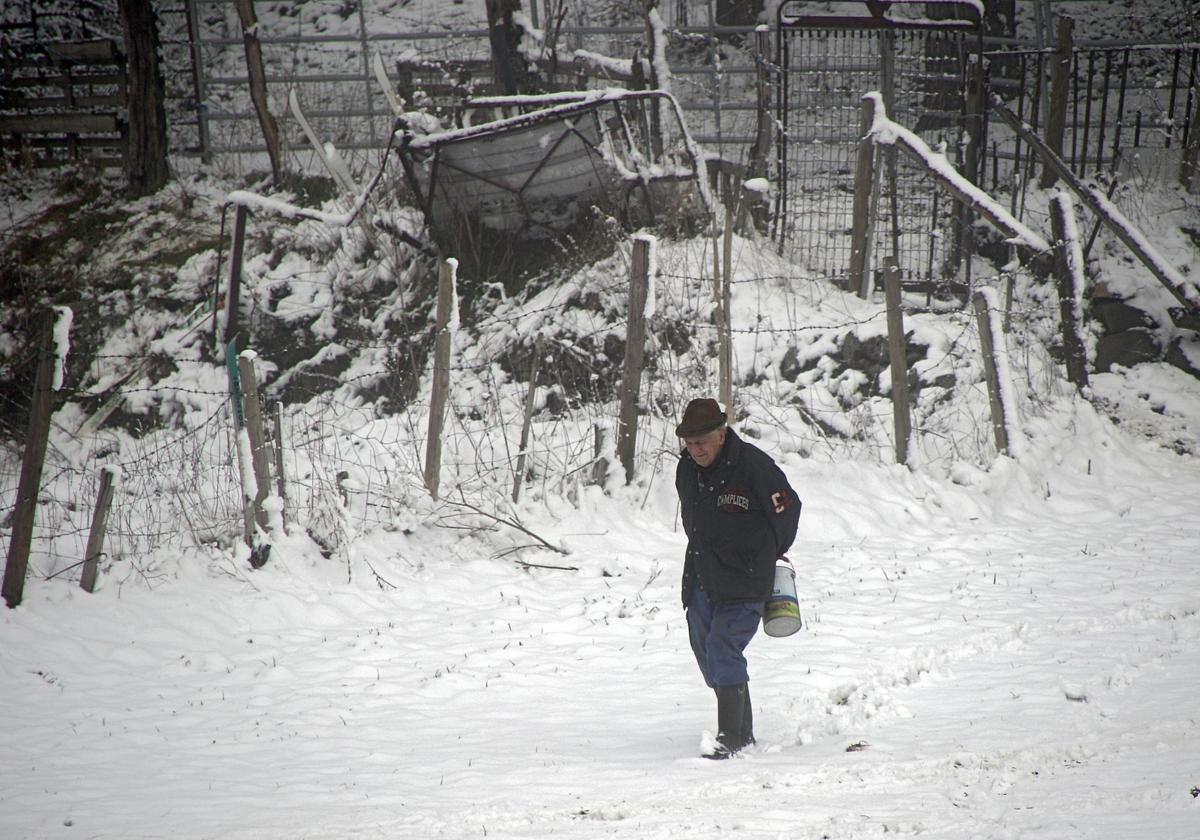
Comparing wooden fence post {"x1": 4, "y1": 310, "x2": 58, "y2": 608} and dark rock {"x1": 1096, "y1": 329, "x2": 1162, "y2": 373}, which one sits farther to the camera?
dark rock {"x1": 1096, "y1": 329, "x2": 1162, "y2": 373}

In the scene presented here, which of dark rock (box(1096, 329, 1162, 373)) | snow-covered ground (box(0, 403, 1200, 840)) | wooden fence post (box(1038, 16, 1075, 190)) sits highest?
wooden fence post (box(1038, 16, 1075, 190))

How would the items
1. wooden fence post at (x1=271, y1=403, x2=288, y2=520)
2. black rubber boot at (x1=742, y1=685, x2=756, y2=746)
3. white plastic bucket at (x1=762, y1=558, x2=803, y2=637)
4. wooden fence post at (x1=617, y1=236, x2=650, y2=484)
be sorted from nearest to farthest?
1. white plastic bucket at (x1=762, y1=558, x2=803, y2=637)
2. black rubber boot at (x1=742, y1=685, x2=756, y2=746)
3. wooden fence post at (x1=271, y1=403, x2=288, y2=520)
4. wooden fence post at (x1=617, y1=236, x2=650, y2=484)

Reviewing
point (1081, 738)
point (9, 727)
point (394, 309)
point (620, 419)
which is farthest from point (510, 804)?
point (394, 309)

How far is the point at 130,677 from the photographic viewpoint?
6.01 metres

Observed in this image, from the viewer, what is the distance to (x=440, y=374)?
7762mm

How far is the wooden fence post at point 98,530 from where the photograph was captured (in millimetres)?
6707

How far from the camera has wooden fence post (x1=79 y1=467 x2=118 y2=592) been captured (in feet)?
22.0

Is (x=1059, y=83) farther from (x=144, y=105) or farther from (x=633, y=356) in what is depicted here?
(x=144, y=105)

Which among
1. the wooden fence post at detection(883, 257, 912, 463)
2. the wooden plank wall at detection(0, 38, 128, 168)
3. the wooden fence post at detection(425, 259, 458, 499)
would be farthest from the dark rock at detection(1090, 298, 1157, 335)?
the wooden plank wall at detection(0, 38, 128, 168)

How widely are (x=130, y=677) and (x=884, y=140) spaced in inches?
346

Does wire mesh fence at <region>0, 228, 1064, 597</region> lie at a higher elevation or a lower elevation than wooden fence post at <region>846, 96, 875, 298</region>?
lower

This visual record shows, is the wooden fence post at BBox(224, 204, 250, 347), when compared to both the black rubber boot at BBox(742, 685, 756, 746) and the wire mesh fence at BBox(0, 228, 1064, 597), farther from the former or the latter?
the black rubber boot at BBox(742, 685, 756, 746)

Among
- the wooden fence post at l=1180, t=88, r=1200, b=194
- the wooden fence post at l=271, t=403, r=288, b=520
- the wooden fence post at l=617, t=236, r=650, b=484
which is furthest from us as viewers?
the wooden fence post at l=1180, t=88, r=1200, b=194

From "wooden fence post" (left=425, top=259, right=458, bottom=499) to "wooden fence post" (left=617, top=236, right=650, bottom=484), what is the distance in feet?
4.75
